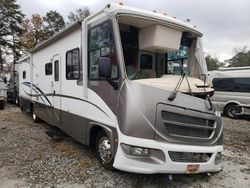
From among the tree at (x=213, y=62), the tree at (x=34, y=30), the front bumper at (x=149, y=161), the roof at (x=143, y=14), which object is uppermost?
the tree at (x=34, y=30)

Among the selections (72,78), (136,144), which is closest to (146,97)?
(136,144)

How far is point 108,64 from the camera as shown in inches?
172

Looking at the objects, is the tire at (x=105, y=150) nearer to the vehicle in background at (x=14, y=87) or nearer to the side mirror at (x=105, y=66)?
the side mirror at (x=105, y=66)

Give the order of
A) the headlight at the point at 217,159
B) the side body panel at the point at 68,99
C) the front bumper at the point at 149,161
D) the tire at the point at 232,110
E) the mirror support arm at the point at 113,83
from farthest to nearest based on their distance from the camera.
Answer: the tire at the point at 232,110
the side body panel at the point at 68,99
the headlight at the point at 217,159
the mirror support arm at the point at 113,83
the front bumper at the point at 149,161

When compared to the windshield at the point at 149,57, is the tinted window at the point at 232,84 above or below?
below

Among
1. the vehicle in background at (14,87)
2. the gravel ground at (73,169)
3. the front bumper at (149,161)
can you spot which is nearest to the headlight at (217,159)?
the gravel ground at (73,169)

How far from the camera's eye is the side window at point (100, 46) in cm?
457

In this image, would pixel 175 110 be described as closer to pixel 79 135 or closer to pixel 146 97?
pixel 146 97

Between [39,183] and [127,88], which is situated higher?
[127,88]

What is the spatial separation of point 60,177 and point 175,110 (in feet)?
7.87

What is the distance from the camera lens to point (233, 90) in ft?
42.7

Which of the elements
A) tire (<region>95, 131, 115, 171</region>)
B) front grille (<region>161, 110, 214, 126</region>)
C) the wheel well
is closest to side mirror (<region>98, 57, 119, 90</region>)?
front grille (<region>161, 110, 214, 126</region>)

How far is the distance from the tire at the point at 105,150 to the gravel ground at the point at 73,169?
16cm

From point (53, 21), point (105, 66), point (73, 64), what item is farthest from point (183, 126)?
point (53, 21)
